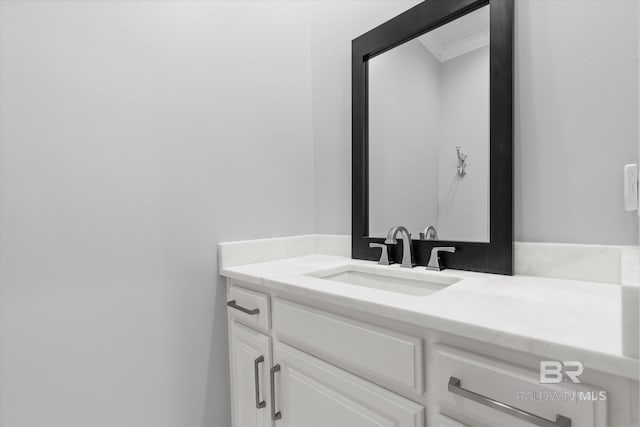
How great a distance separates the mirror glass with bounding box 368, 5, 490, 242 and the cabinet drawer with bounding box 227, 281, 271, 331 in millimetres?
548

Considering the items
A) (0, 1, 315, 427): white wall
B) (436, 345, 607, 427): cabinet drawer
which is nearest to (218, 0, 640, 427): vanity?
(436, 345, 607, 427): cabinet drawer

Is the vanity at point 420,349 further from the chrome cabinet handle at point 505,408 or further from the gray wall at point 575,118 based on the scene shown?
the gray wall at point 575,118

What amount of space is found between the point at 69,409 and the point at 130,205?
0.63 m

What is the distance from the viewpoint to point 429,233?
119 centimetres

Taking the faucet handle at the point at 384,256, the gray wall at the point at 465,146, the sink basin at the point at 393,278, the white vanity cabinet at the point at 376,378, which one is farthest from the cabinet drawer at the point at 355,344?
the gray wall at the point at 465,146

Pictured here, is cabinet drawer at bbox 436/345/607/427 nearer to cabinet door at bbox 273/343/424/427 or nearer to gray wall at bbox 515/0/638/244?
cabinet door at bbox 273/343/424/427

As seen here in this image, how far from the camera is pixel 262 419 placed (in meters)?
1.09

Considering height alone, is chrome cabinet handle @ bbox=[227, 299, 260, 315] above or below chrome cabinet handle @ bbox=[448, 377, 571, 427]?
below

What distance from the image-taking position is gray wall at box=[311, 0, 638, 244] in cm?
84

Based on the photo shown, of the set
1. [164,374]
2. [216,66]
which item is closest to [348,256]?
[164,374]

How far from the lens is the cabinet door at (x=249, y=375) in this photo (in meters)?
1.08

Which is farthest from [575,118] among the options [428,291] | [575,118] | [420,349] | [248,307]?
[248,307]

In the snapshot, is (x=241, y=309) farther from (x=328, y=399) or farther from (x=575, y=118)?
(x=575, y=118)

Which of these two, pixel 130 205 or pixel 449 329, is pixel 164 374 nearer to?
pixel 130 205
